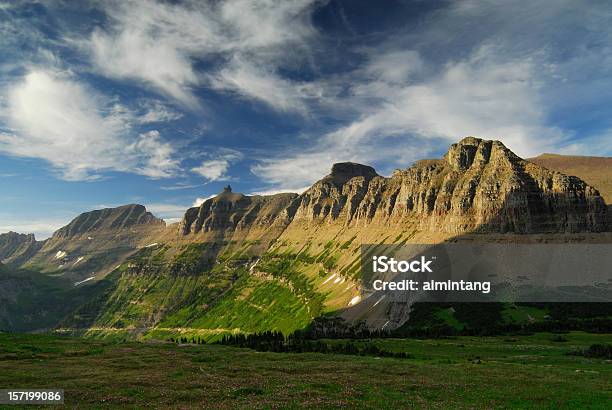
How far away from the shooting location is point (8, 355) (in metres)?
84.4

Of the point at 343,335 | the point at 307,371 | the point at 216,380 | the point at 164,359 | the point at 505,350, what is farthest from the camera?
the point at 343,335

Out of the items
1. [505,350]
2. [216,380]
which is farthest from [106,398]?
[505,350]

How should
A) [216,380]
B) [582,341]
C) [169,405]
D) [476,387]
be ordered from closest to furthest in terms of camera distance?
[169,405], [476,387], [216,380], [582,341]

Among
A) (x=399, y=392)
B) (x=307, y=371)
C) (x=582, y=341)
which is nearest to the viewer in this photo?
(x=399, y=392)

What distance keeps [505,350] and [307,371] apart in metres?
71.8

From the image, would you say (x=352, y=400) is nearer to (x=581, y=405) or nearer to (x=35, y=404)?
(x=581, y=405)

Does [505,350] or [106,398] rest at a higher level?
[106,398]

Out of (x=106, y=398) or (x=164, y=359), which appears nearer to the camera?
(x=106, y=398)

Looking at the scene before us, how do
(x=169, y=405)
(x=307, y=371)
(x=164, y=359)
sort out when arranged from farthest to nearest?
(x=164, y=359) → (x=307, y=371) → (x=169, y=405)

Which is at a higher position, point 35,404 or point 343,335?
point 35,404

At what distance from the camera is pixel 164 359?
83500 millimetres

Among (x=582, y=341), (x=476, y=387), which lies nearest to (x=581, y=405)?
(x=476, y=387)

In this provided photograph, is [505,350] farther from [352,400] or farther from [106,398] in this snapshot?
[106,398]

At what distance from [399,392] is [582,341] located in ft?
389
